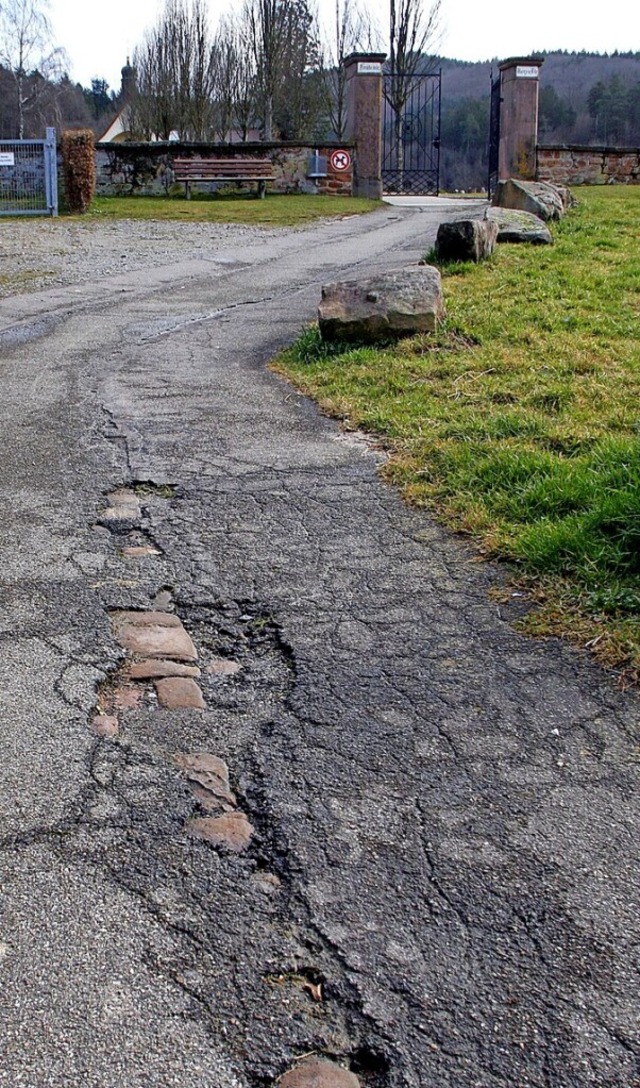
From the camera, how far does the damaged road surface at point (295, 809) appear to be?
176 cm

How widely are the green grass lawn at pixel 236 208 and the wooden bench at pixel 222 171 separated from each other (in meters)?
0.37

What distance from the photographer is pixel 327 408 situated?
6.04 metres

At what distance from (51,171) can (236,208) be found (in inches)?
141

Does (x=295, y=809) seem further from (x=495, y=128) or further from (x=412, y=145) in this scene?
(x=412, y=145)

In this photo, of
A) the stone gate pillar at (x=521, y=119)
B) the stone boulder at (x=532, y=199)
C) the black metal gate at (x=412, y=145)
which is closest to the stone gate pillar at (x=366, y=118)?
the stone gate pillar at (x=521, y=119)

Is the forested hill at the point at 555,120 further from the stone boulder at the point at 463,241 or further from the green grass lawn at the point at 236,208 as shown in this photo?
the stone boulder at the point at 463,241

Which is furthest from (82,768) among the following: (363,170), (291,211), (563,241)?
(363,170)

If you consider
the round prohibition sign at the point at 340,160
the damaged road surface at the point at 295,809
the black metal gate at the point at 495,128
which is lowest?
the damaged road surface at the point at 295,809

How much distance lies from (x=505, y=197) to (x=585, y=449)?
10565 millimetres

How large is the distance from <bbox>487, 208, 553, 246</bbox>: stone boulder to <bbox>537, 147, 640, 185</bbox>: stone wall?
39.5 feet

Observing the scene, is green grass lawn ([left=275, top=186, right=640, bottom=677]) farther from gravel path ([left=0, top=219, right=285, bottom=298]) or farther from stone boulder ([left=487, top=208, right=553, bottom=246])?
gravel path ([left=0, top=219, right=285, bottom=298])

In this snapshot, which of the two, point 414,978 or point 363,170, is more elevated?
point 363,170

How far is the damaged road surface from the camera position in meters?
1.76

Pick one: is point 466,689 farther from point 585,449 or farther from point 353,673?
point 585,449
